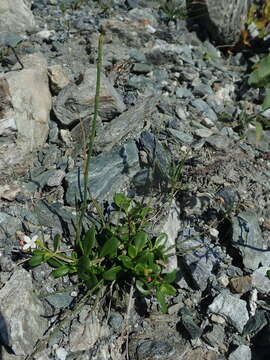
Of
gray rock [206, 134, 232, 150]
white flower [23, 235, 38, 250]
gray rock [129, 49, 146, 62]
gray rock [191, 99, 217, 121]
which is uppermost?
gray rock [129, 49, 146, 62]

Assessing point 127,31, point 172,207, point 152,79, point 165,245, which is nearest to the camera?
point 165,245

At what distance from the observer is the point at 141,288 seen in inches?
114

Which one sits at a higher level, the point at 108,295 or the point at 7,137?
the point at 7,137

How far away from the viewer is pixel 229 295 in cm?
308

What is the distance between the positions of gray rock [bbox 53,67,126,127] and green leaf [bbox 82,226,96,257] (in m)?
1.11

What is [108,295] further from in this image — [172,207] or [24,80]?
[24,80]

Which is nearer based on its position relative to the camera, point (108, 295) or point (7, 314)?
point (7, 314)

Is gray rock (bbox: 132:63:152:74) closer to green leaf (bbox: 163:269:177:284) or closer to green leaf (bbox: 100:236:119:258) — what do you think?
green leaf (bbox: 100:236:119:258)

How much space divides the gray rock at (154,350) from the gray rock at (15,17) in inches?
134

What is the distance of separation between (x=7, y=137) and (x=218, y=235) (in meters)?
1.94

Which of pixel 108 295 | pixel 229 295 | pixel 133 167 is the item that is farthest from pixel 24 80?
pixel 229 295

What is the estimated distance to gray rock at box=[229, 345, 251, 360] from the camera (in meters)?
2.82

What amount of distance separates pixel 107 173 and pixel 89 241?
2.36ft

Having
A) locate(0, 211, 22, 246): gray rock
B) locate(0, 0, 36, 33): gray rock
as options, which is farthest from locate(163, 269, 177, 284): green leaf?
locate(0, 0, 36, 33): gray rock
